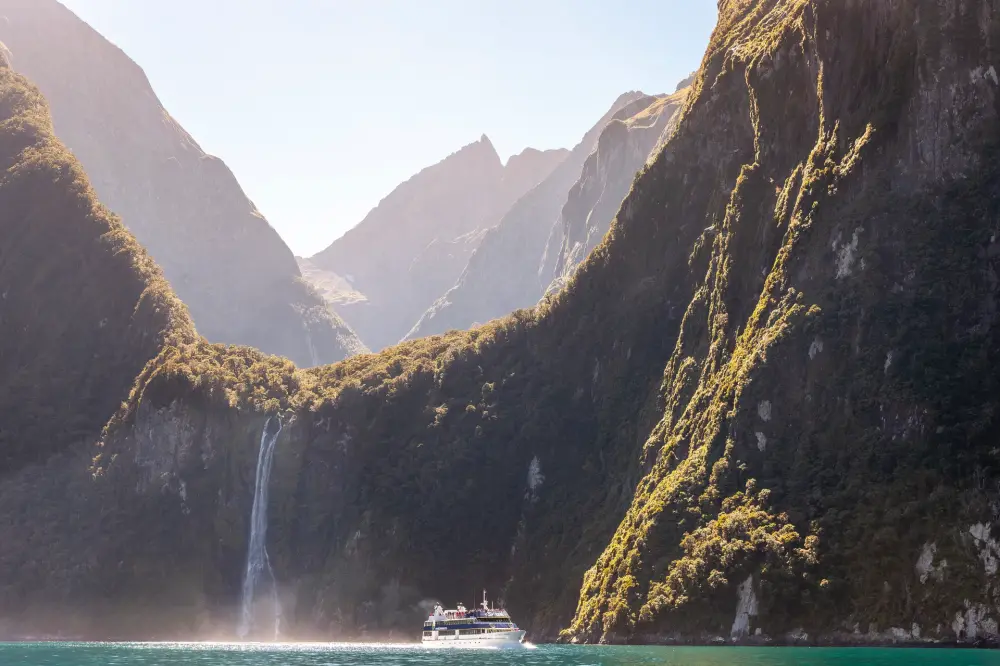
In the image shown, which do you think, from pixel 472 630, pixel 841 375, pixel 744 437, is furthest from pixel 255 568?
pixel 841 375

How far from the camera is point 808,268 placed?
145125mm

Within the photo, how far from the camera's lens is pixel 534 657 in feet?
392

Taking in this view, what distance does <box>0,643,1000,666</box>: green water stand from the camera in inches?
3844

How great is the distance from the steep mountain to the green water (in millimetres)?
9922

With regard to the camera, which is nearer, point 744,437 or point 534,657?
point 534,657

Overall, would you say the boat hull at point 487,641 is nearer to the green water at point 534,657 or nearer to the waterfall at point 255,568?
the green water at point 534,657

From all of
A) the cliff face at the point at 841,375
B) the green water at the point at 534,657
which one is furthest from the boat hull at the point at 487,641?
the cliff face at the point at 841,375

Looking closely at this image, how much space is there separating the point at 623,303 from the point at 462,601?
49003mm

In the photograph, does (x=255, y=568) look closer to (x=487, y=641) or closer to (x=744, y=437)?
(x=487, y=641)

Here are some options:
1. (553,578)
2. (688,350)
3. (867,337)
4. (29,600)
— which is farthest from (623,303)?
(29,600)

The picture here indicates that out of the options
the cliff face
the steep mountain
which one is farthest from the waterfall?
the cliff face

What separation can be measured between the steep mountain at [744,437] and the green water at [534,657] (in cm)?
992

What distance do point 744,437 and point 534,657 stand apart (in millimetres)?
36611

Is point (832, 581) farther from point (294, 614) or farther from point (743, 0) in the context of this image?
point (743, 0)
